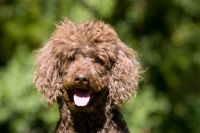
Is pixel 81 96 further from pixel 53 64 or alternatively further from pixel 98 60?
pixel 53 64

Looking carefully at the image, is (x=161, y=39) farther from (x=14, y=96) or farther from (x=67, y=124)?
(x=67, y=124)

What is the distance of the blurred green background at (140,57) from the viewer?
15281 mm

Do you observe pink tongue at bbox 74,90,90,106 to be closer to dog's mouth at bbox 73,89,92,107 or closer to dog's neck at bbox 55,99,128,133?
dog's mouth at bbox 73,89,92,107

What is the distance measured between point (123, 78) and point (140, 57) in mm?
6127

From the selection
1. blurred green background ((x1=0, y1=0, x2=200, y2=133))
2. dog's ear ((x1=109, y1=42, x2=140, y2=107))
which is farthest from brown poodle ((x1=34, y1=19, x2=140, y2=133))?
blurred green background ((x1=0, y1=0, x2=200, y2=133))

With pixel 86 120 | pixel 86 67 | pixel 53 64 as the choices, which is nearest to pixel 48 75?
pixel 53 64

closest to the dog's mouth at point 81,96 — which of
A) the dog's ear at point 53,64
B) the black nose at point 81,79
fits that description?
the black nose at point 81,79


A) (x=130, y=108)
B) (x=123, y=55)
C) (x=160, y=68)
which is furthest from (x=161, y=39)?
(x=123, y=55)

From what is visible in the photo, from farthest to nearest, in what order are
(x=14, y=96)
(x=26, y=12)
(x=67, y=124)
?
(x=26, y=12)
(x=14, y=96)
(x=67, y=124)

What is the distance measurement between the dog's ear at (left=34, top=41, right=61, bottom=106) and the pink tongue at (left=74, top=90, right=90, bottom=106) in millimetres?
314

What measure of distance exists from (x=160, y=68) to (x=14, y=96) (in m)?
3.27

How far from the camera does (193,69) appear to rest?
17.2 m

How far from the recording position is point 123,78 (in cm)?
945

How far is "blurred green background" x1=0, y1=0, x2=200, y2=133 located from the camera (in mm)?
15281
